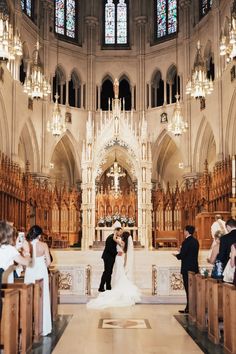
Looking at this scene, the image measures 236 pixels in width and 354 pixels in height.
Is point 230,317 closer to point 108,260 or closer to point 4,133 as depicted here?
point 108,260

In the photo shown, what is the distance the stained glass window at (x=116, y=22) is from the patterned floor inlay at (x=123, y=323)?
27236 millimetres

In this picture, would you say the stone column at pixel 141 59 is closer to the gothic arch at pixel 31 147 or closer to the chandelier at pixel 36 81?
the gothic arch at pixel 31 147

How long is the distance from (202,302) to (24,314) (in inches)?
147

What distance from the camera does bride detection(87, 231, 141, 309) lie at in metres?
13.6

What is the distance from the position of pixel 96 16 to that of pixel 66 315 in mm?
27108

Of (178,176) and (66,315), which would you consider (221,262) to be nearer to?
(66,315)

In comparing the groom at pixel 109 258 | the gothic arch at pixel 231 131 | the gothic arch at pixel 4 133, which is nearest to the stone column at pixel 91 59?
the gothic arch at pixel 4 133

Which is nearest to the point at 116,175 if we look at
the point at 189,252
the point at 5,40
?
the point at 5,40

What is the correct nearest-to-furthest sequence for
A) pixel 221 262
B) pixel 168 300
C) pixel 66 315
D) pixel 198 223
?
pixel 221 262
pixel 66 315
pixel 168 300
pixel 198 223

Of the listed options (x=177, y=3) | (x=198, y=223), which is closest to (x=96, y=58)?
(x=177, y=3)

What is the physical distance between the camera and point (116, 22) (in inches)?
1433

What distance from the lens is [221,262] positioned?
9633 millimetres

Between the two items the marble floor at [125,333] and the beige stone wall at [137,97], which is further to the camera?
the beige stone wall at [137,97]

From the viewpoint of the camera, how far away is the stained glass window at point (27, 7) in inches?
1217
